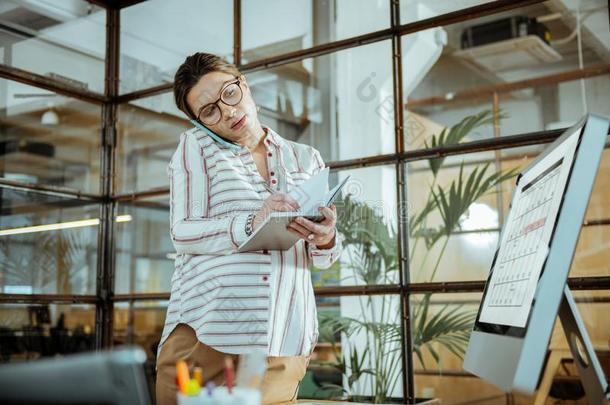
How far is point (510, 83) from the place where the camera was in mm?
2805

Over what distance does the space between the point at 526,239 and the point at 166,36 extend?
245 centimetres

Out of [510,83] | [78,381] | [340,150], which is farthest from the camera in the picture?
[510,83]

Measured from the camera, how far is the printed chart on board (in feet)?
2.71

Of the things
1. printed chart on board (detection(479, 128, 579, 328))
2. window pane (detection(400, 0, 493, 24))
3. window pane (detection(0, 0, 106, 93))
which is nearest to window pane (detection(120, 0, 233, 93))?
window pane (detection(0, 0, 106, 93))

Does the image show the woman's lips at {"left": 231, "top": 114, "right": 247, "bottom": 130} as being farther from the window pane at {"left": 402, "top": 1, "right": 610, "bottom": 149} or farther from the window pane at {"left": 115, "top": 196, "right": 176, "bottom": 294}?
the window pane at {"left": 115, "top": 196, "right": 176, "bottom": 294}

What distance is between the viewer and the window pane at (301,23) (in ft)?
8.12

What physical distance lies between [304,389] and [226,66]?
1332 millimetres

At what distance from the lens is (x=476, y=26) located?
2.69m

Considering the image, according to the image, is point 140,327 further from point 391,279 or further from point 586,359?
point 586,359

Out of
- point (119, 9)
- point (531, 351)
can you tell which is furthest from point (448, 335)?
point (119, 9)

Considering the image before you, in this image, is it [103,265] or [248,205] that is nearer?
[248,205]

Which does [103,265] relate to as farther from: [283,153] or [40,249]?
[283,153]

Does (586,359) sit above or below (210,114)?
below

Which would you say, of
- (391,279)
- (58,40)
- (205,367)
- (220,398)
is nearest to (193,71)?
(205,367)
